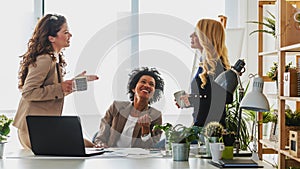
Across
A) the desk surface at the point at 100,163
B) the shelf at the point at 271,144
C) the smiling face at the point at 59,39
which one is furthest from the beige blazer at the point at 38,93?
the shelf at the point at 271,144

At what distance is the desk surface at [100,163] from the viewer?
2386mm

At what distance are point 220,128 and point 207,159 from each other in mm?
189

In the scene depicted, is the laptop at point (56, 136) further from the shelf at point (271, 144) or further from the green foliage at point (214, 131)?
→ the shelf at point (271, 144)

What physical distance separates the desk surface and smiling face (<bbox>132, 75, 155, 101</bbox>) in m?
0.99

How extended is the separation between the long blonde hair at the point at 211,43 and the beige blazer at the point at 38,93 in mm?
1053

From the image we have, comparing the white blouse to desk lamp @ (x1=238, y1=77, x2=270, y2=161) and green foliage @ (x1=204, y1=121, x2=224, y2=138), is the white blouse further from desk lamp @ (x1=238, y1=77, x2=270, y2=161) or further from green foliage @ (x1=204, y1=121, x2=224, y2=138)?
desk lamp @ (x1=238, y1=77, x2=270, y2=161)

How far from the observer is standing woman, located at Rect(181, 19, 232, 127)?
328cm

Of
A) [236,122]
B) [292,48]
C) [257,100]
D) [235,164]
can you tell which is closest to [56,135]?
[235,164]

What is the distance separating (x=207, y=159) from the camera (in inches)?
104

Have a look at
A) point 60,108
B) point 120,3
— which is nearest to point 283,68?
point 60,108

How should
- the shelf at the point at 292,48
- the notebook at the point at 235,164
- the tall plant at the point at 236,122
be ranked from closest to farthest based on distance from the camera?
the notebook at the point at 235,164
the shelf at the point at 292,48
the tall plant at the point at 236,122

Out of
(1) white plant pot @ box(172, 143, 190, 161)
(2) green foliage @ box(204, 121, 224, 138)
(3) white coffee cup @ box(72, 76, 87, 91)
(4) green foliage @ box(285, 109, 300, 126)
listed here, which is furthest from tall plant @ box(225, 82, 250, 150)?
(1) white plant pot @ box(172, 143, 190, 161)

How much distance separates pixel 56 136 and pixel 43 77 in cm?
77

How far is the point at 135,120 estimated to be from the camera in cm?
345
